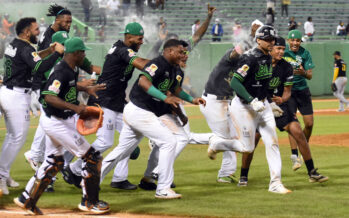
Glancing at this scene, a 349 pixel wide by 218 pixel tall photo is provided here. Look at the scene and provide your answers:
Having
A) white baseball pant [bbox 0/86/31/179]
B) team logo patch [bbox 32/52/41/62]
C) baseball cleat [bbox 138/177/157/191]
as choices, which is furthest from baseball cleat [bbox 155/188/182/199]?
team logo patch [bbox 32/52/41/62]

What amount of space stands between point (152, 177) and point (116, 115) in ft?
3.38

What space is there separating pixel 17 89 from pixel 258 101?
3306 mm

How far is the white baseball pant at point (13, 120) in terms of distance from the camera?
351 inches

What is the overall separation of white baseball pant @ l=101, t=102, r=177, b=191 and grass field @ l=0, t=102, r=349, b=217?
390mm

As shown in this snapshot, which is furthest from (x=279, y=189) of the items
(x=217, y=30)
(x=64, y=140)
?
(x=217, y=30)

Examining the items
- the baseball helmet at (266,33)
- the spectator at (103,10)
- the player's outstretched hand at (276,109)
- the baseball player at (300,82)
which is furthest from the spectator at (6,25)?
the baseball helmet at (266,33)

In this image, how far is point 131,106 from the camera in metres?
8.69

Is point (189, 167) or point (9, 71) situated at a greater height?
point (9, 71)

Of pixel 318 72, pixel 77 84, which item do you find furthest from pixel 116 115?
pixel 318 72

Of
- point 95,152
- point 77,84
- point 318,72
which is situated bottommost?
point 318,72

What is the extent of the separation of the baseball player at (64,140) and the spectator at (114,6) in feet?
87.8

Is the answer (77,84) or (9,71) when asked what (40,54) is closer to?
(9,71)

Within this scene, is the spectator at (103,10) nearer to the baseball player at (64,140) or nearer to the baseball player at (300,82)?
the baseball player at (300,82)

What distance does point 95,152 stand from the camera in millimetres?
7715
